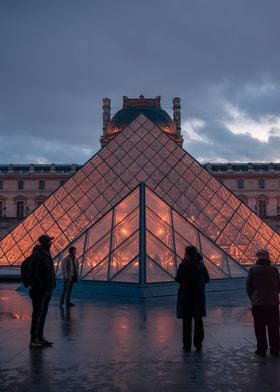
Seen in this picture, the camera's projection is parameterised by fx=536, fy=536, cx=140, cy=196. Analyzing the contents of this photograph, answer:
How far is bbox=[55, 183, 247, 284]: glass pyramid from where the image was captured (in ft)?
43.9

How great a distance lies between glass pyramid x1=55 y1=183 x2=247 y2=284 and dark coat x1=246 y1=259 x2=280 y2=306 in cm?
656

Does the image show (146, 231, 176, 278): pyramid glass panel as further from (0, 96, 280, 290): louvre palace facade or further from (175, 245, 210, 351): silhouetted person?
(175, 245, 210, 351): silhouetted person

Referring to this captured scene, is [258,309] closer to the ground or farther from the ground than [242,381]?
farther from the ground

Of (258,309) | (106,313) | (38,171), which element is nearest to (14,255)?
(106,313)

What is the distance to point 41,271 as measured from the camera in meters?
6.84

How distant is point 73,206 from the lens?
2153cm

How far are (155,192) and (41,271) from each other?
40.4 ft

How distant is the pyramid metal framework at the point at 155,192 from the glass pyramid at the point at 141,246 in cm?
320

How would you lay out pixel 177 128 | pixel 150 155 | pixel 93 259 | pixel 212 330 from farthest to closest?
pixel 177 128 < pixel 150 155 < pixel 93 259 < pixel 212 330

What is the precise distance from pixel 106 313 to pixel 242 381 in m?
5.31

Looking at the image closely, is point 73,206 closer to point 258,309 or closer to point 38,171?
point 258,309

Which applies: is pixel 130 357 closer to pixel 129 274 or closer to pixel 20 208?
pixel 129 274

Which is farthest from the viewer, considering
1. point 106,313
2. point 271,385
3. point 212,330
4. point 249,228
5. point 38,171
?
point 38,171

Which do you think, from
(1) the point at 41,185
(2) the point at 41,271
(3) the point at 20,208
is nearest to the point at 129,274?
(2) the point at 41,271
